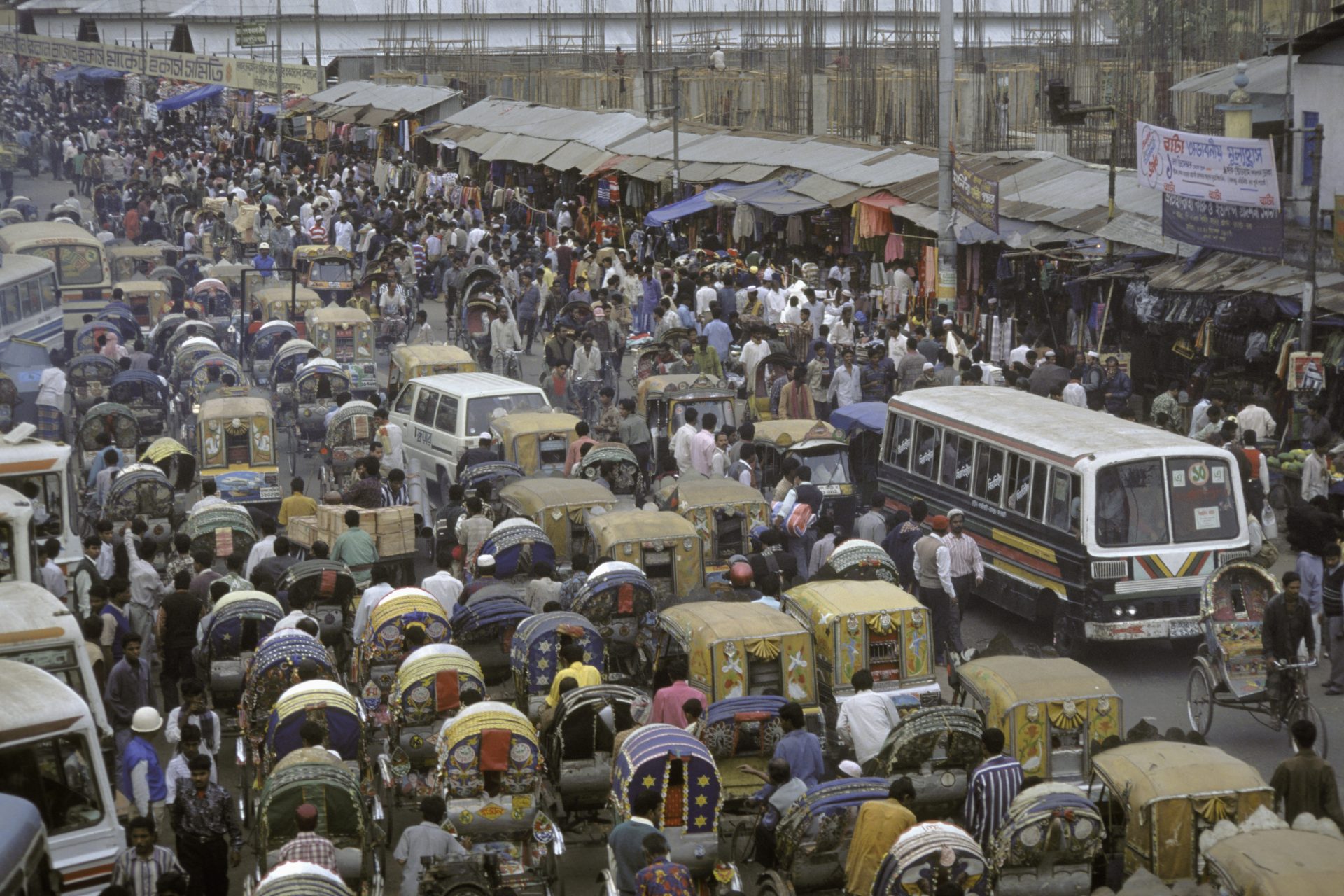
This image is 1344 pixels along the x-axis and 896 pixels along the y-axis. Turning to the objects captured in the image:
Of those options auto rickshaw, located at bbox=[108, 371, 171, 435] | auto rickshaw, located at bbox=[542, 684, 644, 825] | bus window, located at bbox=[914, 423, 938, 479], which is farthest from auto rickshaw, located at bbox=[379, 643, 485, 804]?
auto rickshaw, located at bbox=[108, 371, 171, 435]

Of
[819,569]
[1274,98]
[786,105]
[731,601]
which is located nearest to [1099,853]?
[731,601]

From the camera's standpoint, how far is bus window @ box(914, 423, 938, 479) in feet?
62.7

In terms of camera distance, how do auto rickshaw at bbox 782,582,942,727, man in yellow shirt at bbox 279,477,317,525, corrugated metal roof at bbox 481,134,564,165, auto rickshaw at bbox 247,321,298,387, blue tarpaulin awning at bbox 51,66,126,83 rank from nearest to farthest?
1. auto rickshaw at bbox 782,582,942,727
2. man in yellow shirt at bbox 279,477,317,525
3. auto rickshaw at bbox 247,321,298,387
4. corrugated metal roof at bbox 481,134,564,165
5. blue tarpaulin awning at bbox 51,66,126,83

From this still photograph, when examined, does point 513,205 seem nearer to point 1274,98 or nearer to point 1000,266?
point 1000,266

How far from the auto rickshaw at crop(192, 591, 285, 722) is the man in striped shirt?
623 cm

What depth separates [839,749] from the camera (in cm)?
1419

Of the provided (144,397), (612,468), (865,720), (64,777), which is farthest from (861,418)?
(64,777)

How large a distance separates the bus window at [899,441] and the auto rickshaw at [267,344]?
38.6 ft

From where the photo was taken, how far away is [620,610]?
15625 mm

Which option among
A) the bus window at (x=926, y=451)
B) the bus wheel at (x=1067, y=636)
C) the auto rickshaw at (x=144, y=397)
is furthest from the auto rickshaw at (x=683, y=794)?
the auto rickshaw at (x=144, y=397)

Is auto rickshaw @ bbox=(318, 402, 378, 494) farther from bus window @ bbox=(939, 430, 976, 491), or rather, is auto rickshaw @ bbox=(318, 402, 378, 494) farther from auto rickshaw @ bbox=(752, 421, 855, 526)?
bus window @ bbox=(939, 430, 976, 491)

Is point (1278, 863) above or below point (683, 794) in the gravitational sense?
above

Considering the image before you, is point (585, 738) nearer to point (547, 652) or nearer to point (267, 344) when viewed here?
point (547, 652)

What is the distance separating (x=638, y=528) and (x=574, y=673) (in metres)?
3.57
